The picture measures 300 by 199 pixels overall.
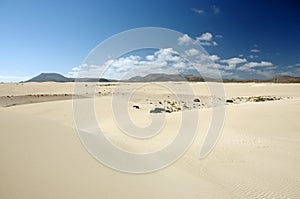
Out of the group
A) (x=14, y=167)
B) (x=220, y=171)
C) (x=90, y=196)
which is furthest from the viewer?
(x=220, y=171)

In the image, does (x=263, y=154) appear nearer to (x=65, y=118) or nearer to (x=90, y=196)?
(x=90, y=196)

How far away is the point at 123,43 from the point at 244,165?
18.4 feet

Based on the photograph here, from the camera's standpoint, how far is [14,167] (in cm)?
417

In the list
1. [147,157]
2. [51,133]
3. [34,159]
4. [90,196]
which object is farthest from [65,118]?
[90,196]

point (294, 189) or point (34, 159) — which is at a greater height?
point (34, 159)

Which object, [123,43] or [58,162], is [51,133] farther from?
[123,43]

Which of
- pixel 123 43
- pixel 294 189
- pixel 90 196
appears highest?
pixel 123 43

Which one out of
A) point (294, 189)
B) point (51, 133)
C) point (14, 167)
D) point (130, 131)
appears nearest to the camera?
point (14, 167)

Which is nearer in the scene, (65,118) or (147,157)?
(147,157)

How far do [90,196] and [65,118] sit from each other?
12.2m

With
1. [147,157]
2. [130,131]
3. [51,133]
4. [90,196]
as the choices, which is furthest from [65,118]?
[90,196]

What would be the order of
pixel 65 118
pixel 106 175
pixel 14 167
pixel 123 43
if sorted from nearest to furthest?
1. pixel 14 167
2. pixel 106 175
3. pixel 123 43
4. pixel 65 118

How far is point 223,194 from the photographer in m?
4.67

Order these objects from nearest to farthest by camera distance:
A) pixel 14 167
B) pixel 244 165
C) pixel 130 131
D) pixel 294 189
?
1. pixel 14 167
2. pixel 294 189
3. pixel 244 165
4. pixel 130 131
